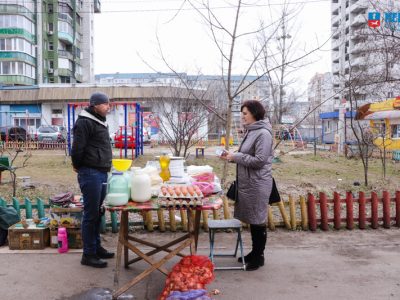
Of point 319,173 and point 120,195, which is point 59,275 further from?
point 319,173

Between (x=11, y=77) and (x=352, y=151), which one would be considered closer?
(x=352, y=151)

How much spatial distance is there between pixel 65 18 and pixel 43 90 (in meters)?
14.8

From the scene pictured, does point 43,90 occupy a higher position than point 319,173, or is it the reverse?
point 43,90

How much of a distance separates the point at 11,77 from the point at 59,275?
44337 millimetres

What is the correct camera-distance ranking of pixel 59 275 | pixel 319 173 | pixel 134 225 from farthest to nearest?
pixel 319 173
pixel 134 225
pixel 59 275

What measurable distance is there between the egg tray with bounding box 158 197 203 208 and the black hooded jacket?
1066mm

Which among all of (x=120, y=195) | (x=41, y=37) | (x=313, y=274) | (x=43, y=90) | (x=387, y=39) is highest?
(x=41, y=37)

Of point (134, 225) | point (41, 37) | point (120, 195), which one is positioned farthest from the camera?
point (41, 37)

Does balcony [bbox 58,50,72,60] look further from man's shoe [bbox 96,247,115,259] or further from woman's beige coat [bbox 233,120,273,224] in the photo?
woman's beige coat [bbox 233,120,273,224]

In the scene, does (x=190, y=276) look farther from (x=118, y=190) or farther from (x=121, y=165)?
(x=121, y=165)

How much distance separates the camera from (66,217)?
203 inches

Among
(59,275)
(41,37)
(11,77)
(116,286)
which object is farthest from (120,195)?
→ (41,37)

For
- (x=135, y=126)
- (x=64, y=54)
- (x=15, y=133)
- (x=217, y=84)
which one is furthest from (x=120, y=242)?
(x=64, y=54)

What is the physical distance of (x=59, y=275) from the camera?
430 centimetres
